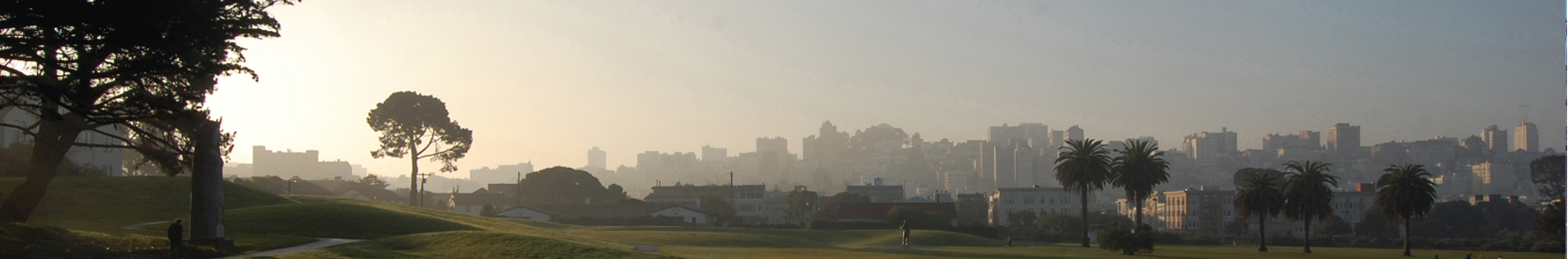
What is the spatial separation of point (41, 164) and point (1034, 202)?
378ft

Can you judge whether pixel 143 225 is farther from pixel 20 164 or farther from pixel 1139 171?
pixel 1139 171

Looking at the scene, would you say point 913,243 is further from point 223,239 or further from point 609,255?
point 223,239

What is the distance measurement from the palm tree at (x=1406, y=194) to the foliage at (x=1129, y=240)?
20271 millimetres

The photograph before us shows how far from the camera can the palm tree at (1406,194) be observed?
5994 cm

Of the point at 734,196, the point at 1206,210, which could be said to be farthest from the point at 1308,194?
the point at 734,196

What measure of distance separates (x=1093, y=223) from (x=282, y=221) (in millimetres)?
83714

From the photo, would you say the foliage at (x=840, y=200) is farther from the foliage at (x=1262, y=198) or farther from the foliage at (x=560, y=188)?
the foliage at (x=1262, y=198)

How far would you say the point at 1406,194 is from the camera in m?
60.3

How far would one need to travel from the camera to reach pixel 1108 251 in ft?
167

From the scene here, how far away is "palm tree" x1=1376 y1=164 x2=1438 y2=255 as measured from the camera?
5994 cm

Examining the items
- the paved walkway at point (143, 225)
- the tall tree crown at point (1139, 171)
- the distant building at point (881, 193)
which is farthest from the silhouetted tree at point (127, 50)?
the distant building at point (881, 193)

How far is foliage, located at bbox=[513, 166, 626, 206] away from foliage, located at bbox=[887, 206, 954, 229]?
3961 cm

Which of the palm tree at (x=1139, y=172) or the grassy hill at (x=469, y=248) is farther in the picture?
the palm tree at (x=1139, y=172)

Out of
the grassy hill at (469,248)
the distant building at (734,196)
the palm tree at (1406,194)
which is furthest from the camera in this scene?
the distant building at (734,196)
